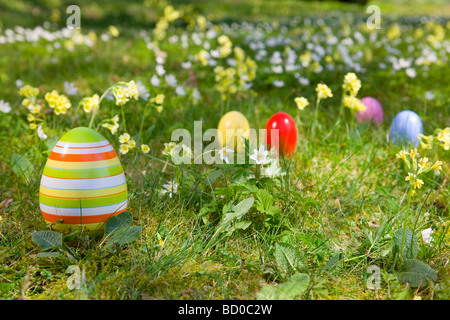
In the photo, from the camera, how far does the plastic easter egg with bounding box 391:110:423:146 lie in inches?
111

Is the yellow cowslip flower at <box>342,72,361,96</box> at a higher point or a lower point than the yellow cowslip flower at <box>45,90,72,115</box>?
higher

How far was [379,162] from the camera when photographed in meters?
2.72

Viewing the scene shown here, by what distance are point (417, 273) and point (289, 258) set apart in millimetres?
482

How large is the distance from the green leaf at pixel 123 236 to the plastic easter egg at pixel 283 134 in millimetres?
962

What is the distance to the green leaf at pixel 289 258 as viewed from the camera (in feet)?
5.91

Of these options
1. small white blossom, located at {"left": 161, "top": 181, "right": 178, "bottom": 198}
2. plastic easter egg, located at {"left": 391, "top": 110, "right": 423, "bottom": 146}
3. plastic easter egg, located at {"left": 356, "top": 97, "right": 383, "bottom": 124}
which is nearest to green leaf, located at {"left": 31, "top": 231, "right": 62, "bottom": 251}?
small white blossom, located at {"left": 161, "top": 181, "right": 178, "bottom": 198}

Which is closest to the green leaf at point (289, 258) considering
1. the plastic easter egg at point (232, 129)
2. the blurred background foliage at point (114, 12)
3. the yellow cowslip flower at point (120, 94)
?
the plastic easter egg at point (232, 129)

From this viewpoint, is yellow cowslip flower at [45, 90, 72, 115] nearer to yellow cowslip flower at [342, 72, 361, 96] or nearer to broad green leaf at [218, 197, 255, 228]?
broad green leaf at [218, 197, 255, 228]

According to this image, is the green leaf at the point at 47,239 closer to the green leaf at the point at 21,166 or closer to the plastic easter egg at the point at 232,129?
the green leaf at the point at 21,166

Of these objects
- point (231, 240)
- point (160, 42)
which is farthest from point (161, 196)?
point (160, 42)

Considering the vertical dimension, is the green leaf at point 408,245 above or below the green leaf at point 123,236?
below

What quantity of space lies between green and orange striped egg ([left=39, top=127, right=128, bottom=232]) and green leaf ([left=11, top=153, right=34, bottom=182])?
59 cm

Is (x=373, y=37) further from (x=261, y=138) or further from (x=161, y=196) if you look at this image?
(x=161, y=196)

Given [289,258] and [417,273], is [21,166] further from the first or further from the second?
[417,273]
